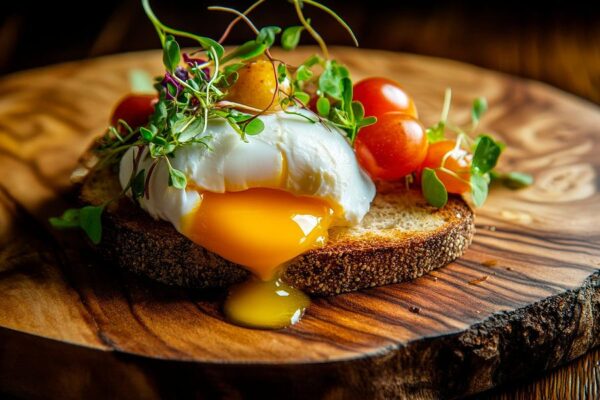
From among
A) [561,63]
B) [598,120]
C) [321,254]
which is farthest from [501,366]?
[561,63]

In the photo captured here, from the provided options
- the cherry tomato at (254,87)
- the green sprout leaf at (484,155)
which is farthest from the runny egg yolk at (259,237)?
the green sprout leaf at (484,155)

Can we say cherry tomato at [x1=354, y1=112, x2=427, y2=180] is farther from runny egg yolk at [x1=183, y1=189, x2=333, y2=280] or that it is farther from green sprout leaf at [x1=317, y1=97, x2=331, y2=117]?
runny egg yolk at [x1=183, y1=189, x2=333, y2=280]

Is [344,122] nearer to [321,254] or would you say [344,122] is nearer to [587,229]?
[321,254]

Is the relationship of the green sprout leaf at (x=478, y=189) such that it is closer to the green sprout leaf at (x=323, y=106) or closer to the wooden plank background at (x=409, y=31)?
the green sprout leaf at (x=323, y=106)

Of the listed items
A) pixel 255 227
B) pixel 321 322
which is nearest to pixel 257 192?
pixel 255 227

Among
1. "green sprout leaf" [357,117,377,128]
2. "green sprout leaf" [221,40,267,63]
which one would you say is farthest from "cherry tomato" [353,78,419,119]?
"green sprout leaf" [221,40,267,63]

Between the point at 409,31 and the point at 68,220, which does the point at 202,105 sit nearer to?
the point at 68,220
